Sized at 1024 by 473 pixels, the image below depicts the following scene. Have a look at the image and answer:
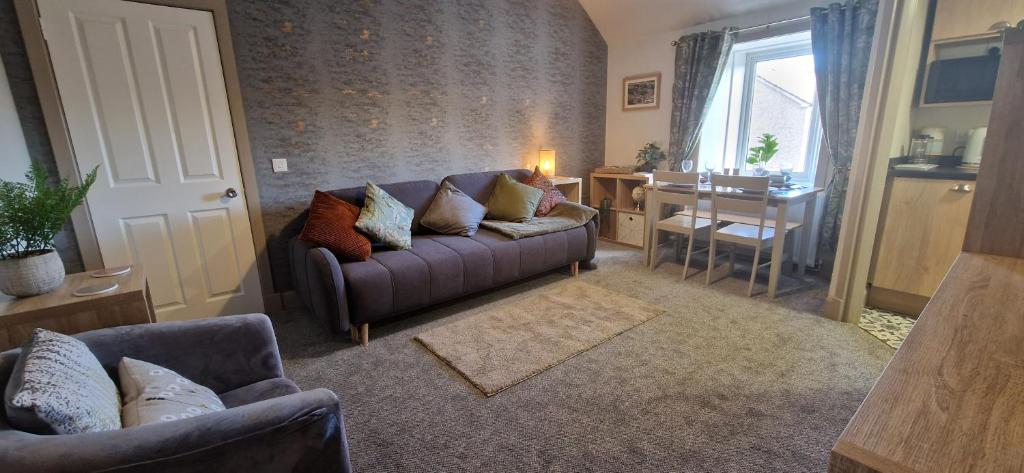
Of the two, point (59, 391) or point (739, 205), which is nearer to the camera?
point (59, 391)

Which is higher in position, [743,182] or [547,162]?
[547,162]

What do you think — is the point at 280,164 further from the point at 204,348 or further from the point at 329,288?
the point at 204,348

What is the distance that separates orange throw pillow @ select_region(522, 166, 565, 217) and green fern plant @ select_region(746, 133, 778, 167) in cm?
173

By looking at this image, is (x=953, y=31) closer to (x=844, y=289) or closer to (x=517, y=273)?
(x=844, y=289)

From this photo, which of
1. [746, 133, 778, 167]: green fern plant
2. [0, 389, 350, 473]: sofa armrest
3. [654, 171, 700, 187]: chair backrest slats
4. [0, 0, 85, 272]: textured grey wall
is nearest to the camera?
[0, 389, 350, 473]: sofa armrest

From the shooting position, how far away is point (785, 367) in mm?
2227

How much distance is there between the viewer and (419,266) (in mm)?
2684

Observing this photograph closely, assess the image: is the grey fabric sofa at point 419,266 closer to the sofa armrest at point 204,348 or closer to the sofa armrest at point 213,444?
the sofa armrest at point 204,348

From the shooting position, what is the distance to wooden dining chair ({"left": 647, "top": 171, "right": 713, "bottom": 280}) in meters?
3.44

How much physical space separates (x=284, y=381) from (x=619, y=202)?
386cm

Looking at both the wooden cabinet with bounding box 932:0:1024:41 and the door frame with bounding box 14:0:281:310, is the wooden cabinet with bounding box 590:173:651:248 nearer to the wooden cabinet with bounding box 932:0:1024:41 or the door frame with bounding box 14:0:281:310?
the wooden cabinet with bounding box 932:0:1024:41

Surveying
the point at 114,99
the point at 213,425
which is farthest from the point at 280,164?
the point at 213,425

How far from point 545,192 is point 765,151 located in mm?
1917

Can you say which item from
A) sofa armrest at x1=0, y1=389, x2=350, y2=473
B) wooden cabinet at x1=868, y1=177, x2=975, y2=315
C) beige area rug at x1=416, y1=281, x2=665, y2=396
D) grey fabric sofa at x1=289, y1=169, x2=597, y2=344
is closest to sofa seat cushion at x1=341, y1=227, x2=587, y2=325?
grey fabric sofa at x1=289, y1=169, x2=597, y2=344
